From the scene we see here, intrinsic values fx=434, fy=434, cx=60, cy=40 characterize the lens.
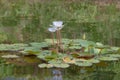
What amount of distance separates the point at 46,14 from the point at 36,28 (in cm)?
161

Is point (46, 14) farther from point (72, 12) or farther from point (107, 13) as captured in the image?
point (107, 13)

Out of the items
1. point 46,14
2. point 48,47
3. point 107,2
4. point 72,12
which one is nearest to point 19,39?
point 48,47

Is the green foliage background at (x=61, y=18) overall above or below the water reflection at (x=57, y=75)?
above

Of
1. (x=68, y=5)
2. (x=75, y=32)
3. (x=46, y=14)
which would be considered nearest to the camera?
(x=75, y=32)

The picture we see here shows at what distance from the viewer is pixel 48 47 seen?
12.9ft

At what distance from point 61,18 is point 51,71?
3334 mm

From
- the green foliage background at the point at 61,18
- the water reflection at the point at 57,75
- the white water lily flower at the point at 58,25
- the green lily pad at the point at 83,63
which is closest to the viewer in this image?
the water reflection at the point at 57,75

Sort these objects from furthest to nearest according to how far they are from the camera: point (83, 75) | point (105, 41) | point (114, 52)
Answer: point (105, 41)
point (114, 52)
point (83, 75)

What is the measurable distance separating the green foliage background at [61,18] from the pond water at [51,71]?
36.2 inches

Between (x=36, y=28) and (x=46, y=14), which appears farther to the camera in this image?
(x=46, y=14)

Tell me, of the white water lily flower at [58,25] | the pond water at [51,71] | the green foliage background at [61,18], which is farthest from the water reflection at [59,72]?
the green foliage background at [61,18]

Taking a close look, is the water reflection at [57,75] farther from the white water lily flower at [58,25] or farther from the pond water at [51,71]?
the white water lily flower at [58,25]

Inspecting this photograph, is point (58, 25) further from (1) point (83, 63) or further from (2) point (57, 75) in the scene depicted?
(2) point (57, 75)

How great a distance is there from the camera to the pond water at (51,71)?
3.14 metres
